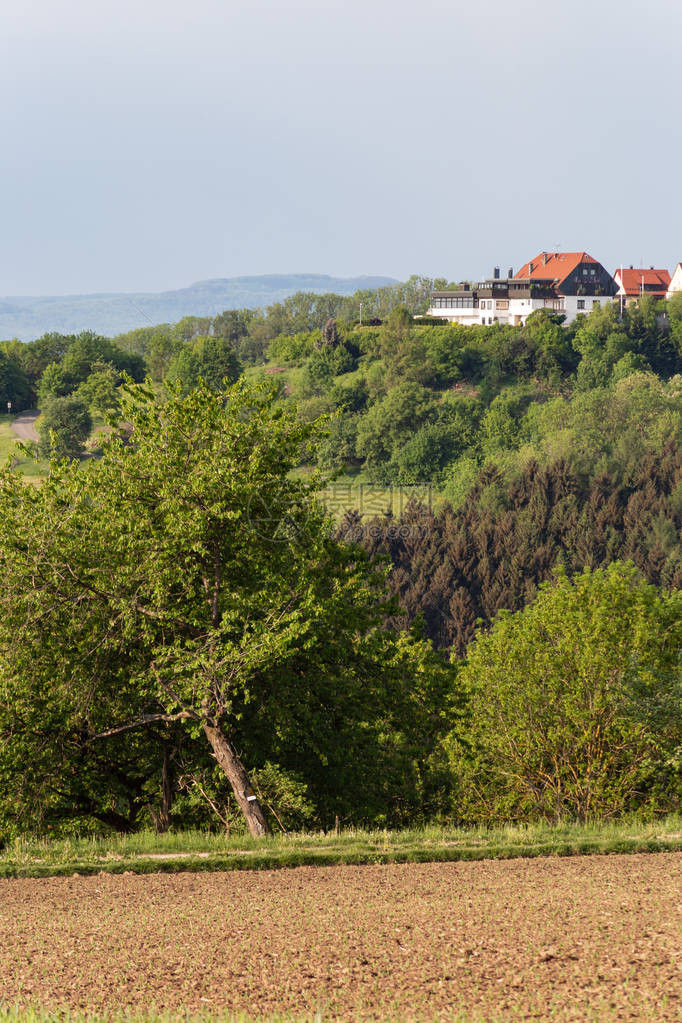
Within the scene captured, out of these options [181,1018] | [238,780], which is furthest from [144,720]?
[181,1018]

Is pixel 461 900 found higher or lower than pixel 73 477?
lower

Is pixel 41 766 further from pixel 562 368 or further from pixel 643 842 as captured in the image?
pixel 562 368

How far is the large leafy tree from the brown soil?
6.59 m

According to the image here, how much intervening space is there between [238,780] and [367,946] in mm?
9396

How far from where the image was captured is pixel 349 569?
2119 cm

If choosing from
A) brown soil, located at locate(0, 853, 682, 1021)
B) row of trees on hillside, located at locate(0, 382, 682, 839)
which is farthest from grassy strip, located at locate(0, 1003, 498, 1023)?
row of trees on hillside, located at locate(0, 382, 682, 839)

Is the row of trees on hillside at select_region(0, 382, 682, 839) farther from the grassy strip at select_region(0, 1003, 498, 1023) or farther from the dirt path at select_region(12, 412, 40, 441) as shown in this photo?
the dirt path at select_region(12, 412, 40, 441)

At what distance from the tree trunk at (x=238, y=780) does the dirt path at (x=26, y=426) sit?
131676mm

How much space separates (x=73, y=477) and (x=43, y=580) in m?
2.10

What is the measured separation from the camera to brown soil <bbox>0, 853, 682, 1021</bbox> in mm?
6719

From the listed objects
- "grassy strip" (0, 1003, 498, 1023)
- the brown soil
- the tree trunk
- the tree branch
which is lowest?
the tree trunk

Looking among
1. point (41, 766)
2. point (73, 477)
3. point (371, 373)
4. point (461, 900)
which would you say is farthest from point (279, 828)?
point (371, 373)

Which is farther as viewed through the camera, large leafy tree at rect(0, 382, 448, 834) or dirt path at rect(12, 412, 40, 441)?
dirt path at rect(12, 412, 40, 441)

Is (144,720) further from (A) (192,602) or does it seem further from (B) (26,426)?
(B) (26,426)
